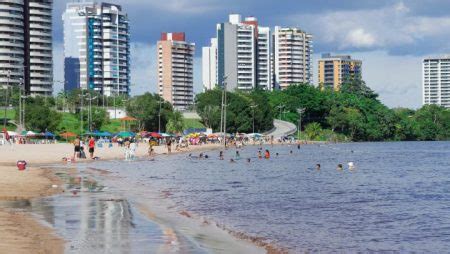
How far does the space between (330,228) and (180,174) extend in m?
30.0

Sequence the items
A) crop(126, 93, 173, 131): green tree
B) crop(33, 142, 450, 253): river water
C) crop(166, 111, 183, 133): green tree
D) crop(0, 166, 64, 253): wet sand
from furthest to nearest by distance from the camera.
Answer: crop(126, 93, 173, 131): green tree < crop(166, 111, 183, 133): green tree < crop(33, 142, 450, 253): river water < crop(0, 166, 64, 253): wet sand

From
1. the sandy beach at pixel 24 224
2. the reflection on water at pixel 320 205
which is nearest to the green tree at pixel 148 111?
the reflection on water at pixel 320 205

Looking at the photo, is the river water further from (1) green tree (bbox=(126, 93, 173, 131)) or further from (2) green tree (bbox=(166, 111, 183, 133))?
(1) green tree (bbox=(126, 93, 173, 131))

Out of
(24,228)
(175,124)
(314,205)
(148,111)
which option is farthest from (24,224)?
(148,111)

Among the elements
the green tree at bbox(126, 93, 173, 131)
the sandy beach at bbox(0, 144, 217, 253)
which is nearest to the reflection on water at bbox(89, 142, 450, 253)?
the sandy beach at bbox(0, 144, 217, 253)

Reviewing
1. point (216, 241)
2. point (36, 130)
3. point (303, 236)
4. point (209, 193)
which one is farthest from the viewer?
point (36, 130)

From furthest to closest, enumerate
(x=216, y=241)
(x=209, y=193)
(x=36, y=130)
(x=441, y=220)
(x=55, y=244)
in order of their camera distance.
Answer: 1. (x=36, y=130)
2. (x=209, y=193)
3. (x=441, y=220)
4. (x=216, y=241)
5. (x=55, y=244)

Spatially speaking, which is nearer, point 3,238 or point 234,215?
point 3,238

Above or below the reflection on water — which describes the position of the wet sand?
above

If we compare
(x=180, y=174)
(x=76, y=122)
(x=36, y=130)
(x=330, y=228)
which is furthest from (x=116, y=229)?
(x=76, y=122)

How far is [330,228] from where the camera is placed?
24.6 m

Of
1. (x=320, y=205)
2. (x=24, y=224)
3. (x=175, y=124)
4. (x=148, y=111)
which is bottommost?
(x=320, y=205)

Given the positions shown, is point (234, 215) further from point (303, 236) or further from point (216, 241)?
point (216, 241)

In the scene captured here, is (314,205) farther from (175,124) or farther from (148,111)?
(148,111)
